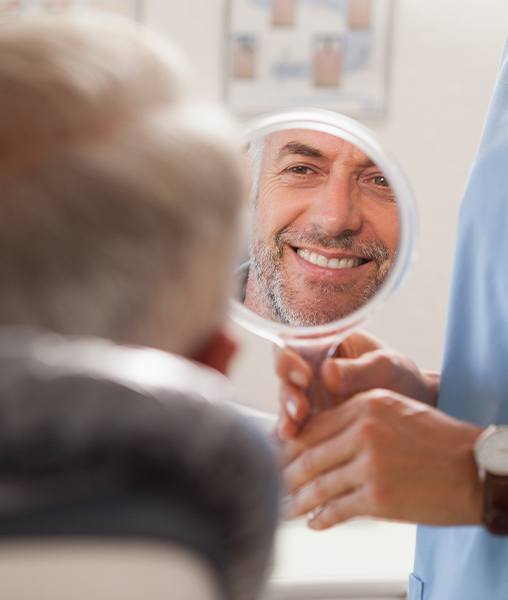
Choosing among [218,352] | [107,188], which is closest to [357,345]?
[218,352]

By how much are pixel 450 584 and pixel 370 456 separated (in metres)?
0.30

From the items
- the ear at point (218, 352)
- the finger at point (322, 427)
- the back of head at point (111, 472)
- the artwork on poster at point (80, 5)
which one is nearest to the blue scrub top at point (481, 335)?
the finger at point (322, 427)

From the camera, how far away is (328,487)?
0.81 m

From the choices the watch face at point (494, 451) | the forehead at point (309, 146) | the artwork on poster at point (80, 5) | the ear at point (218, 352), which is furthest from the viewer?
the artwork on poster at point (80, 5)

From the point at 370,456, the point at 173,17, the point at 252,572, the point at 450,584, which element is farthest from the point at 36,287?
the point at 173,17

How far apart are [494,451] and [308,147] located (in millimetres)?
351

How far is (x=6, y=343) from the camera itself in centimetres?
32

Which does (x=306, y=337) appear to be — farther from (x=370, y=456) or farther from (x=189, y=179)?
(x=189, y=179)

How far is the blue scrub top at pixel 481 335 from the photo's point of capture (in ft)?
3.09

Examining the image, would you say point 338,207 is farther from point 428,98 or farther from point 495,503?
point 428,98

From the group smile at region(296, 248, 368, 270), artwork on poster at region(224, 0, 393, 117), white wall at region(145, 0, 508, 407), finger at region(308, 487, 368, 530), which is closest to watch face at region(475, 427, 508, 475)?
finger at region(308, 487, 368, 530)

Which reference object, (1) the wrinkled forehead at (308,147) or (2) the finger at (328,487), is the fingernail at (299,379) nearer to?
(2) the finger at (328,487)

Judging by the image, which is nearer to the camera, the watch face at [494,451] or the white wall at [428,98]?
the watch face at [494,451]

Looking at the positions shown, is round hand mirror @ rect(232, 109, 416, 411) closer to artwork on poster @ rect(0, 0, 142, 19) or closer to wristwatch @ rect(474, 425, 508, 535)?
wristwatch @ rect(474, 425, 508, 535)
